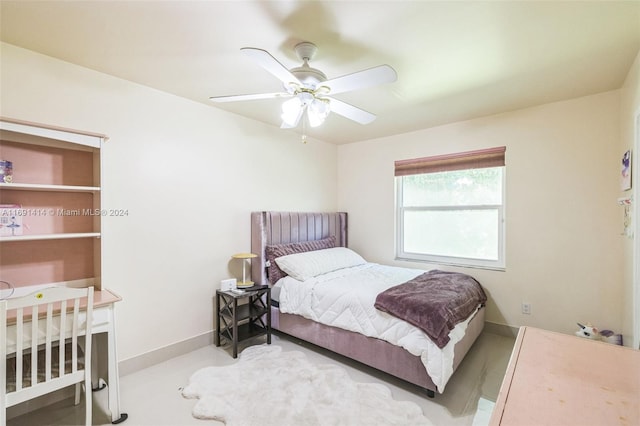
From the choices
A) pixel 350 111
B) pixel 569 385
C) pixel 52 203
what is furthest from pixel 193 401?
pixel 350 111

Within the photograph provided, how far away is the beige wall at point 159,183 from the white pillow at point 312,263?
59 centimetres

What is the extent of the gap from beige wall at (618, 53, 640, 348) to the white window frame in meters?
0.93

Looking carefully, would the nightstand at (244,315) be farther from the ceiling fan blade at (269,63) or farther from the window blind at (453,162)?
the window blind at (453,162)

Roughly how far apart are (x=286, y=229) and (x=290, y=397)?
185 cm

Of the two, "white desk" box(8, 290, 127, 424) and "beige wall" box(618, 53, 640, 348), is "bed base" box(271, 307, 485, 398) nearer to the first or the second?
"beige wall" box(618, 53, 640, 348)

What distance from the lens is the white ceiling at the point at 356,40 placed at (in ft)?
5.15

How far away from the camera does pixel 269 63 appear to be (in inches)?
62.2

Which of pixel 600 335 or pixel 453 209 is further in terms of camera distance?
pixel 453 209

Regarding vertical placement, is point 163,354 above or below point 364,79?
below

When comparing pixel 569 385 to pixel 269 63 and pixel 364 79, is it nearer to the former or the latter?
pixel 364 79

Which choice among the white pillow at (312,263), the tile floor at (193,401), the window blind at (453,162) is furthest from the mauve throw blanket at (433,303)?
the window blind at (453,162)

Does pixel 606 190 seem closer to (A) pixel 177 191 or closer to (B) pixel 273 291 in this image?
(B) pixel 273 291

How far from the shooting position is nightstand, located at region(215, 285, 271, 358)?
2789mm

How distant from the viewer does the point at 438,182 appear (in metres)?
3.73
